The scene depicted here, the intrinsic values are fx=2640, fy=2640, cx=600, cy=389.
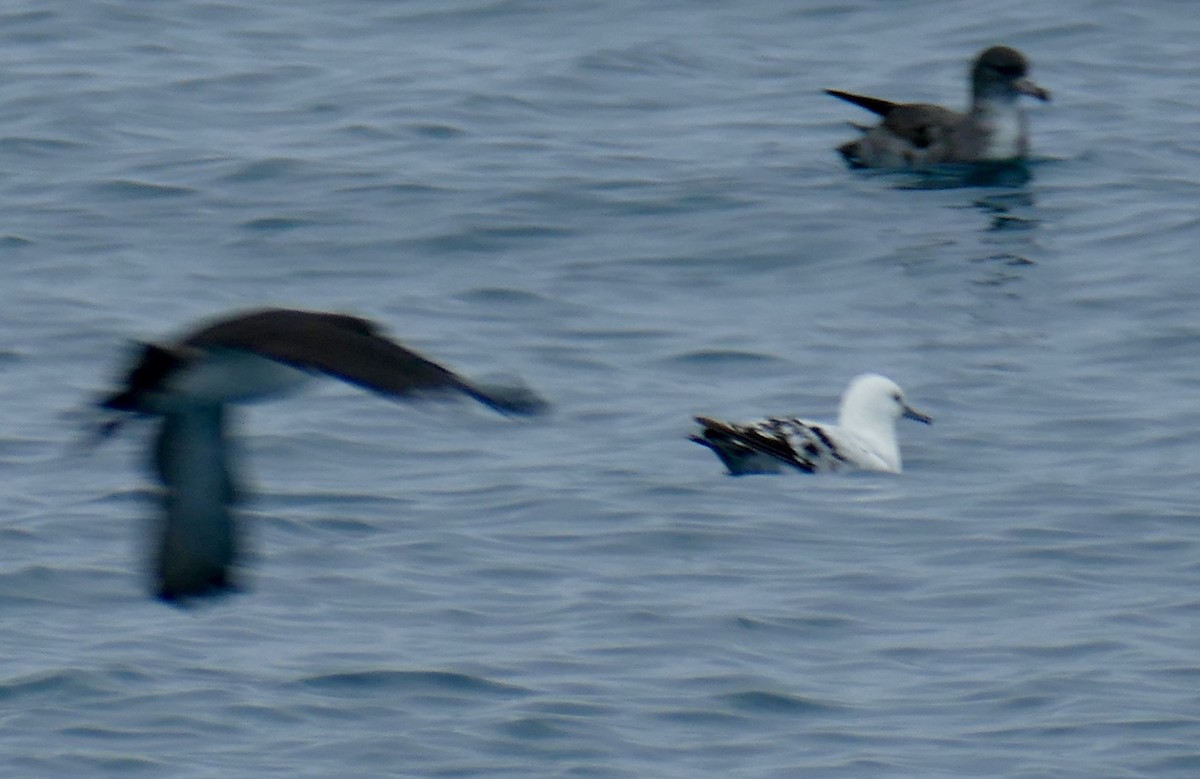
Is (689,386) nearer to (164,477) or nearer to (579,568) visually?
(579,568)

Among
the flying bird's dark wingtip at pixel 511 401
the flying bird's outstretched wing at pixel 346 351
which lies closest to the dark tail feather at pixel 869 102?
the flying bird's outstretched wing at pixel 346 351

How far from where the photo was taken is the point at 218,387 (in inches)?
200

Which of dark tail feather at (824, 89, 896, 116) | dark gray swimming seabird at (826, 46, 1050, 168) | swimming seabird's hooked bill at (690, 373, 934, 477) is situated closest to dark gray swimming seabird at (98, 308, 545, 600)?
swimming seabird's hooked bill at (690, 373, 934, 477)

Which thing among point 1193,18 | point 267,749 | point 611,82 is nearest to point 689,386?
point 267,749

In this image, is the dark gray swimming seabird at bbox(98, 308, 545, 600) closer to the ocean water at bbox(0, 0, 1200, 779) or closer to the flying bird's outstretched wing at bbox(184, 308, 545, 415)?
the flying bird's outstretched wing at bbox(184, 308, 545, 415)

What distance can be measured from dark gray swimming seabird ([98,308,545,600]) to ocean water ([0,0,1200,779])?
0.37m

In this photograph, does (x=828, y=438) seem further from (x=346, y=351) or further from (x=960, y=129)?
(x=346, y=351)

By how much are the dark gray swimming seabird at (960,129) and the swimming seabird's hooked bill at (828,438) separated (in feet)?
12.2

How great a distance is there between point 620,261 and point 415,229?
42.2 inches

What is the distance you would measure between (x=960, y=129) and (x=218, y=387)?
9094 millimetres

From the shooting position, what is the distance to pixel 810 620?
8117 millimetres

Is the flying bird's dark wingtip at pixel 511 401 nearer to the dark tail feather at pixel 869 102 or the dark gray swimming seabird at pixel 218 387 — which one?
the dark gray swimming seabird at pixel 218 387

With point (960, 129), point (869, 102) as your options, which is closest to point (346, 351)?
point (869, 102)

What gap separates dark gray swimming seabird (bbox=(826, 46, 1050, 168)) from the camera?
13.4 m
